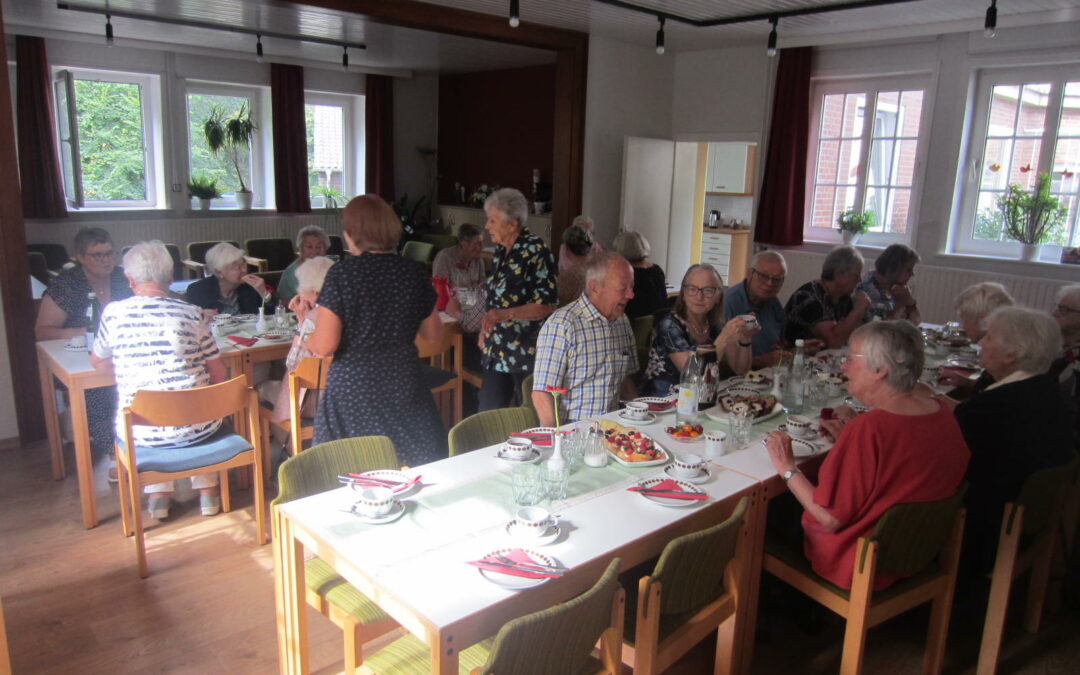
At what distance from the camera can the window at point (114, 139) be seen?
7.86 m

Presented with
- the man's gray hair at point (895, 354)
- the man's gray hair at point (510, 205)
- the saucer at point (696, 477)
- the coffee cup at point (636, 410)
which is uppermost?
the man's gray hair at point (510, 205)

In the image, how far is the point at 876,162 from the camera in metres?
6.64

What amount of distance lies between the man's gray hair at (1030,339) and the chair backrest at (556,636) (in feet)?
6.13

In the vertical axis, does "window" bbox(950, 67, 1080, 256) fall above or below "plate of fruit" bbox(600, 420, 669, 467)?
above

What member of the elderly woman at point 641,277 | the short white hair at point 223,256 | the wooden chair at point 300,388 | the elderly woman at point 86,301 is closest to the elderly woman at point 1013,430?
the elderly woman at point 641,277

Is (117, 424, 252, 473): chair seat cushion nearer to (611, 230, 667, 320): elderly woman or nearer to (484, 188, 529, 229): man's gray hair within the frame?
(484, 188, 529, 229): man's gray hair

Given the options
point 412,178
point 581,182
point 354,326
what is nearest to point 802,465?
point 354,326

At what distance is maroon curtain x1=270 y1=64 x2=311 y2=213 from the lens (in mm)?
8898

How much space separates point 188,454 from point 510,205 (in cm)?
178

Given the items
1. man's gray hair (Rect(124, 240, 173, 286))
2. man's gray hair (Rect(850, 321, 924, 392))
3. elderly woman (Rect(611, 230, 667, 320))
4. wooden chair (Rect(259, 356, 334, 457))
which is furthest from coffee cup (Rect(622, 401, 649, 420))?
man's gray hair (Rect(124, 240, 173, 286))

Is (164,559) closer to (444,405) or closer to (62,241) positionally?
(444,405)

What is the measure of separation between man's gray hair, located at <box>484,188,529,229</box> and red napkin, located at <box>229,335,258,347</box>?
4.81 ft

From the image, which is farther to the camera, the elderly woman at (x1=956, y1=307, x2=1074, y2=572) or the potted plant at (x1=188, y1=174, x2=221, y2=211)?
the potted plant at (x1=188, y1=174, x2=221, y2=211)

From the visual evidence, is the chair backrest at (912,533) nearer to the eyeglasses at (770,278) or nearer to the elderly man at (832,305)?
the eyeglasses at (770,278)
